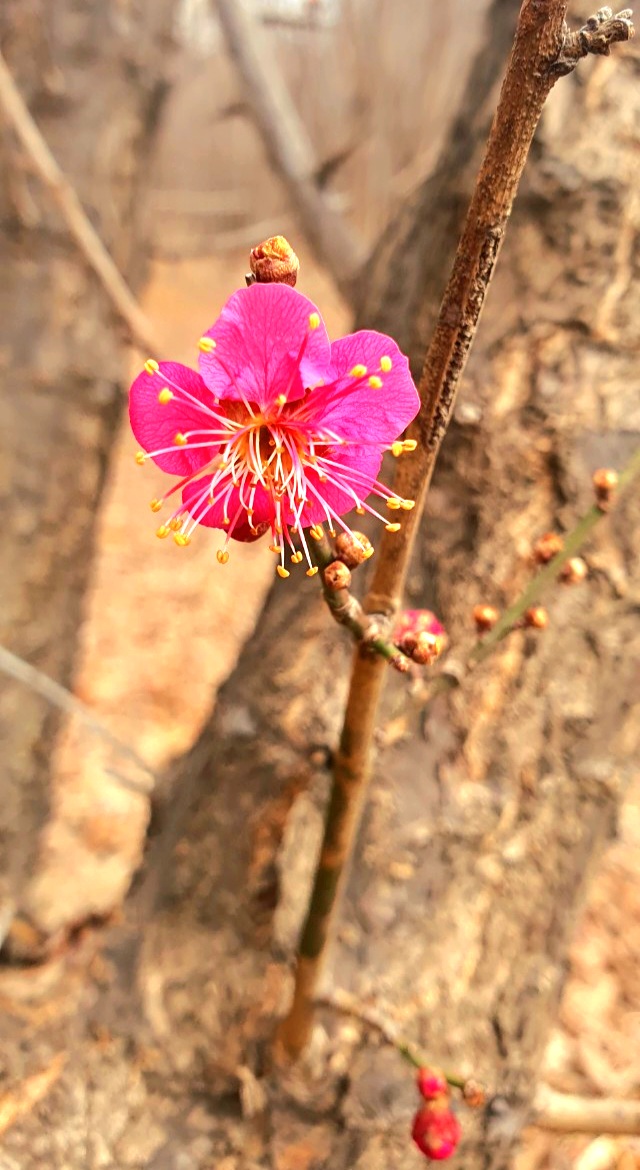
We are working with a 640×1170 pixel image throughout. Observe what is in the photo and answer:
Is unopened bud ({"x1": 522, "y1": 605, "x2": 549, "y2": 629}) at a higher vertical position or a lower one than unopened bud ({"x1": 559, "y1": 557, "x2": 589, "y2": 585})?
lower

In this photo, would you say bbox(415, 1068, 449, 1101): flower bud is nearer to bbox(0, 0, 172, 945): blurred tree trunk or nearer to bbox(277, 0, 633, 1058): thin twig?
bbox(277, 0, 633, 1058): thin twig

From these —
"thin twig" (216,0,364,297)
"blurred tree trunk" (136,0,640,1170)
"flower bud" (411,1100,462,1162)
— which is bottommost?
"flower bud" (411,1100,462,1162)

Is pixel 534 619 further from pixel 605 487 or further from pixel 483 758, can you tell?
pixel 483 758

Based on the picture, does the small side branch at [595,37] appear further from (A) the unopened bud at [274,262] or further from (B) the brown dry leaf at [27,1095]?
(B) the brown dry leaf at [27,1095]

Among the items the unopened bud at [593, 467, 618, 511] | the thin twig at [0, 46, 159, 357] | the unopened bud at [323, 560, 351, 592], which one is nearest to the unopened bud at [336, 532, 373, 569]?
the unopened bud at [323, 560, 351, 592]

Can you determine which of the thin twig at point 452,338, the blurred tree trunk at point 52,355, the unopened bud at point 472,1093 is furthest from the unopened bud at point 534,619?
the blurred tree trunk at point 52,355

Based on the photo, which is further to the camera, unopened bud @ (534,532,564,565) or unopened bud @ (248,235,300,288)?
unopened bud @ (534,532,564,565)

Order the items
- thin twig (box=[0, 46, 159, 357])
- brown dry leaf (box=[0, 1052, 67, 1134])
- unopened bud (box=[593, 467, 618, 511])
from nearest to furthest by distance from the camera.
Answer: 1. unopened bud (box=[593, 467, 618, 511])
2. brown dry leaf (box=[0, 1052, 67, 1134])
3. thin twig (box=[0, 46, 159, 357])

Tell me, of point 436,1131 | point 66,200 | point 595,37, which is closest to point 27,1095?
point 436,1131
